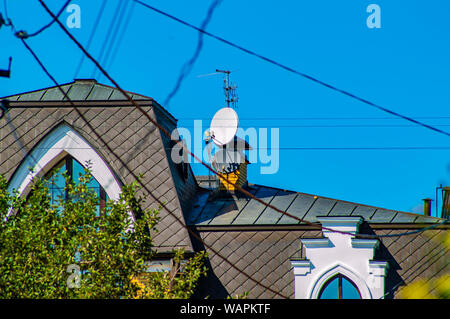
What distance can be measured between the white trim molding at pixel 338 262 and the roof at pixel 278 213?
24.5 inches

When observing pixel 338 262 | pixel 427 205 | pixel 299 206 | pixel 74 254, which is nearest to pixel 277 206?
pixel 299 206

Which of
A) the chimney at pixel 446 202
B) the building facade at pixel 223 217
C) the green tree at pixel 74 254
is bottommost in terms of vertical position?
the green tree at pixel 74 254

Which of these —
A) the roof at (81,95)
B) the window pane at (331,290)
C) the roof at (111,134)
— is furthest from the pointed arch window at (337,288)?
the roof at (81,95)

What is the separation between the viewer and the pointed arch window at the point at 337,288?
1590cm

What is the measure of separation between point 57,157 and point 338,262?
689 centimetres

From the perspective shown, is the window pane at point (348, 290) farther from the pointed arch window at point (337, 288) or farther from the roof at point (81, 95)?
the roof at point (81, 95)

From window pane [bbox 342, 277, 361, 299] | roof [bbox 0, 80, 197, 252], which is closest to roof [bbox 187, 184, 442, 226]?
roof [bbox 0, 80, 197, 252]

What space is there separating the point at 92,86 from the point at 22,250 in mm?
7085

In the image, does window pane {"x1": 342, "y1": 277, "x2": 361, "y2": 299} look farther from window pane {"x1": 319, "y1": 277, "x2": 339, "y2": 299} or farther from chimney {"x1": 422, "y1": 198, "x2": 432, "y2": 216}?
chimney {"x1": 422, "y1": 198, "x2": 432, "y2": 216}

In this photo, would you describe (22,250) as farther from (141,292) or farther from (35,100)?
(35,100)

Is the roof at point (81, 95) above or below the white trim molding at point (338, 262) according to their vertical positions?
above

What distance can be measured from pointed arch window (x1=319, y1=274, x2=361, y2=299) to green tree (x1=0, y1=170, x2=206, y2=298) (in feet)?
13.9

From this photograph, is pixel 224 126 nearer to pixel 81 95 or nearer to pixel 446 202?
pixel 81 95

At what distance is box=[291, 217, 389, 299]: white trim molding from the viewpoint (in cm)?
1574
